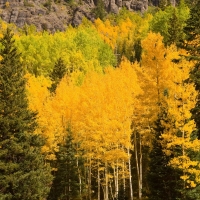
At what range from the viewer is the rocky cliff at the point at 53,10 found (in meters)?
135

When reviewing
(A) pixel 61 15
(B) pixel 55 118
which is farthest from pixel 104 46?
(A) pixel 61 15

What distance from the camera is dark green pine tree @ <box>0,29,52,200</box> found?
24.6 meters

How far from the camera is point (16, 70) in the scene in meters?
26.4

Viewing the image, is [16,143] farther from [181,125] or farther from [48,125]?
[181,125]

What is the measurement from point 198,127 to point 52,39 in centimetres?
5642

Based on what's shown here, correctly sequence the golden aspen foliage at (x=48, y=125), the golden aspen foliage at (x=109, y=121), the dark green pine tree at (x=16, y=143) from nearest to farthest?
1. the golden aspen foliage at (x=109, y=121)
2. the dark green pine tree at (x=16, y=143)
3. the golden aspen foliage at (x=48, y=125)

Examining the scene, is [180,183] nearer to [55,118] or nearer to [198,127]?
[198,127]

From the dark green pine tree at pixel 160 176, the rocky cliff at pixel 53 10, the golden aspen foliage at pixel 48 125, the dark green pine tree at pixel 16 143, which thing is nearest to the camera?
the dark green pine tree at pixel 160 176

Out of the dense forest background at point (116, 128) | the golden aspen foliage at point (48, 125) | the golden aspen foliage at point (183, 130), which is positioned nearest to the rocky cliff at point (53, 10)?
the dense forest background at point (116, 128)

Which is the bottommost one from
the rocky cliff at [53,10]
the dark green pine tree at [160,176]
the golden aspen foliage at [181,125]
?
the dark green pine tree at [160,176]

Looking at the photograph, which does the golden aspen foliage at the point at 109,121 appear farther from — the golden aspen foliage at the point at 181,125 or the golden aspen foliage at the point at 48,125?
the golden aspen foliage at the point at 48,125

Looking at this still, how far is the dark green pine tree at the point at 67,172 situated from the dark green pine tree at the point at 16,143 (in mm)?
5279

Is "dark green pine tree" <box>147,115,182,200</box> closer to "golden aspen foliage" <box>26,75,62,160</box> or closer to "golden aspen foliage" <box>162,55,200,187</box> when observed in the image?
"golden aspen foliage" <box>162,55,200,187</box>

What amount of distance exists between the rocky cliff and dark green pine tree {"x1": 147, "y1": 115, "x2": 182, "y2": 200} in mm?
Result: 116282
